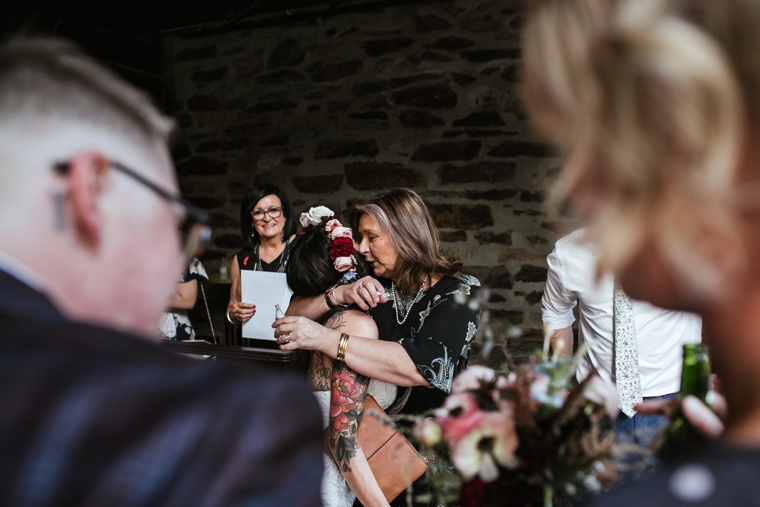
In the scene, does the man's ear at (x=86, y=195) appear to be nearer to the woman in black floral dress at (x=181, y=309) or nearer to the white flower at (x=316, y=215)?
the white flower at (x=316, y=215)

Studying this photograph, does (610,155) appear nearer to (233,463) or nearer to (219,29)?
(233,463)

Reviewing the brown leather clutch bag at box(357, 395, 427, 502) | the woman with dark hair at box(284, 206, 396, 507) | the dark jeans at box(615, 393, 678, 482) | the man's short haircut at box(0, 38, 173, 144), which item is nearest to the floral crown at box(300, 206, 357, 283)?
the woman with dark hair at box(284, 206, 396, 507)

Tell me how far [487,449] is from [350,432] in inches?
41.8

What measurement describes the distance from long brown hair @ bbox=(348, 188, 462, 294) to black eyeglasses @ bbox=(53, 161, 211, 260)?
57.7 inches

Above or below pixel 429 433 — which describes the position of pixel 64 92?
above

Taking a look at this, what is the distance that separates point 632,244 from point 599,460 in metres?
0.39

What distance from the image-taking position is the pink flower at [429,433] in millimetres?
756

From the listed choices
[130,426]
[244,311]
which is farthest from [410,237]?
[130,426]

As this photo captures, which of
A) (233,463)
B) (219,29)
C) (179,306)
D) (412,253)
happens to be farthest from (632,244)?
(219,29)

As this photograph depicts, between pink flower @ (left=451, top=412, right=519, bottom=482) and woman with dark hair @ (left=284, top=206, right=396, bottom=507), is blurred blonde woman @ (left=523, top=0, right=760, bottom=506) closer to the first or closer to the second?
pink flower @ (left=451, top=412, right=519, bottom=482)

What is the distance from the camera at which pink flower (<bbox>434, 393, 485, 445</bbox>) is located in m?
0.72

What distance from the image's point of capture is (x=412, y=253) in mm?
2090

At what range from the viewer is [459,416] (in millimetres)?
760

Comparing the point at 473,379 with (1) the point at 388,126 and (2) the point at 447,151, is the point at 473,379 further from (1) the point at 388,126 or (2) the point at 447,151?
(1) the point at 388,126
